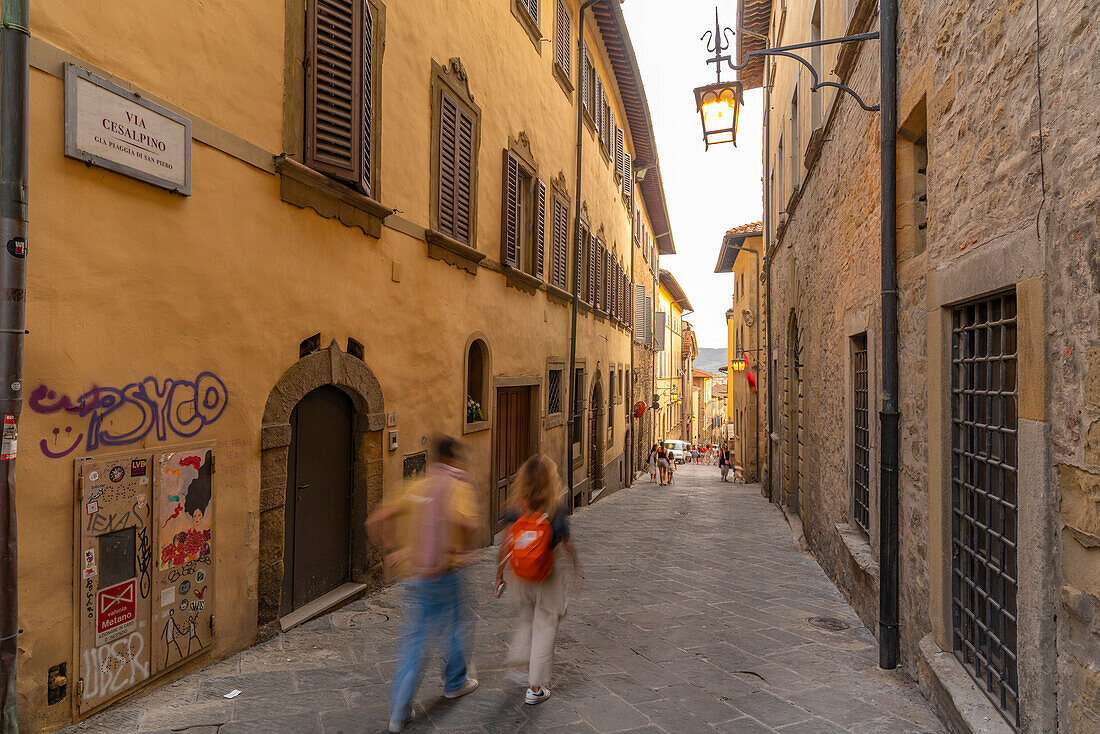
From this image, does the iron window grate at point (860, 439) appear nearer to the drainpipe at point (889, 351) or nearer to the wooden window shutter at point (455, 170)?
the drainpipe at point (889, 351)

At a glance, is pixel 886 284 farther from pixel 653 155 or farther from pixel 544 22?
pixel 653 155

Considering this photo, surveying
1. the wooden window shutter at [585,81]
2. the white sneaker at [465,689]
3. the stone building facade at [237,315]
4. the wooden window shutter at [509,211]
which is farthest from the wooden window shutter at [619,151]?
the white sneaker at [465,689]

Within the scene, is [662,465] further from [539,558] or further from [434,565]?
[434,565]

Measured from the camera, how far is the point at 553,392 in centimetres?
1307

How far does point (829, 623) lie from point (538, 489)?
341cm

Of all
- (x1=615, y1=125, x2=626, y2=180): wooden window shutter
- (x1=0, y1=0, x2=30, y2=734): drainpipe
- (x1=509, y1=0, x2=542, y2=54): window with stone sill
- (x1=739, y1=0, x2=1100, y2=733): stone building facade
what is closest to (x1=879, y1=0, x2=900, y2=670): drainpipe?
(x1=739, y1=0, x2=1100, y2=733): stone building facade

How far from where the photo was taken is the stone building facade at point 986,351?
2648mm

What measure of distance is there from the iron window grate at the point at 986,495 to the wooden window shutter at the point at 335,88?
181 inches

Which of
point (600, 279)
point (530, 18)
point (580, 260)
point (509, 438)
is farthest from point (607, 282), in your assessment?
point (509, 438)

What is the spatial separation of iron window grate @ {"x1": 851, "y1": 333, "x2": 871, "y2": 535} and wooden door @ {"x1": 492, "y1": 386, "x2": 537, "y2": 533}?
447 centimetres

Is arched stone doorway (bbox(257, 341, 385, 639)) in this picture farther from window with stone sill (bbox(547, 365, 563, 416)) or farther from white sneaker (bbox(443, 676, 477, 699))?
window with stone sill (bbox(547, 365, 563, 416))

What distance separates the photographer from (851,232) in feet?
22.4

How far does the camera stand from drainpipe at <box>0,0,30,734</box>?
129 inches

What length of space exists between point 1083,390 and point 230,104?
16.4 feet
